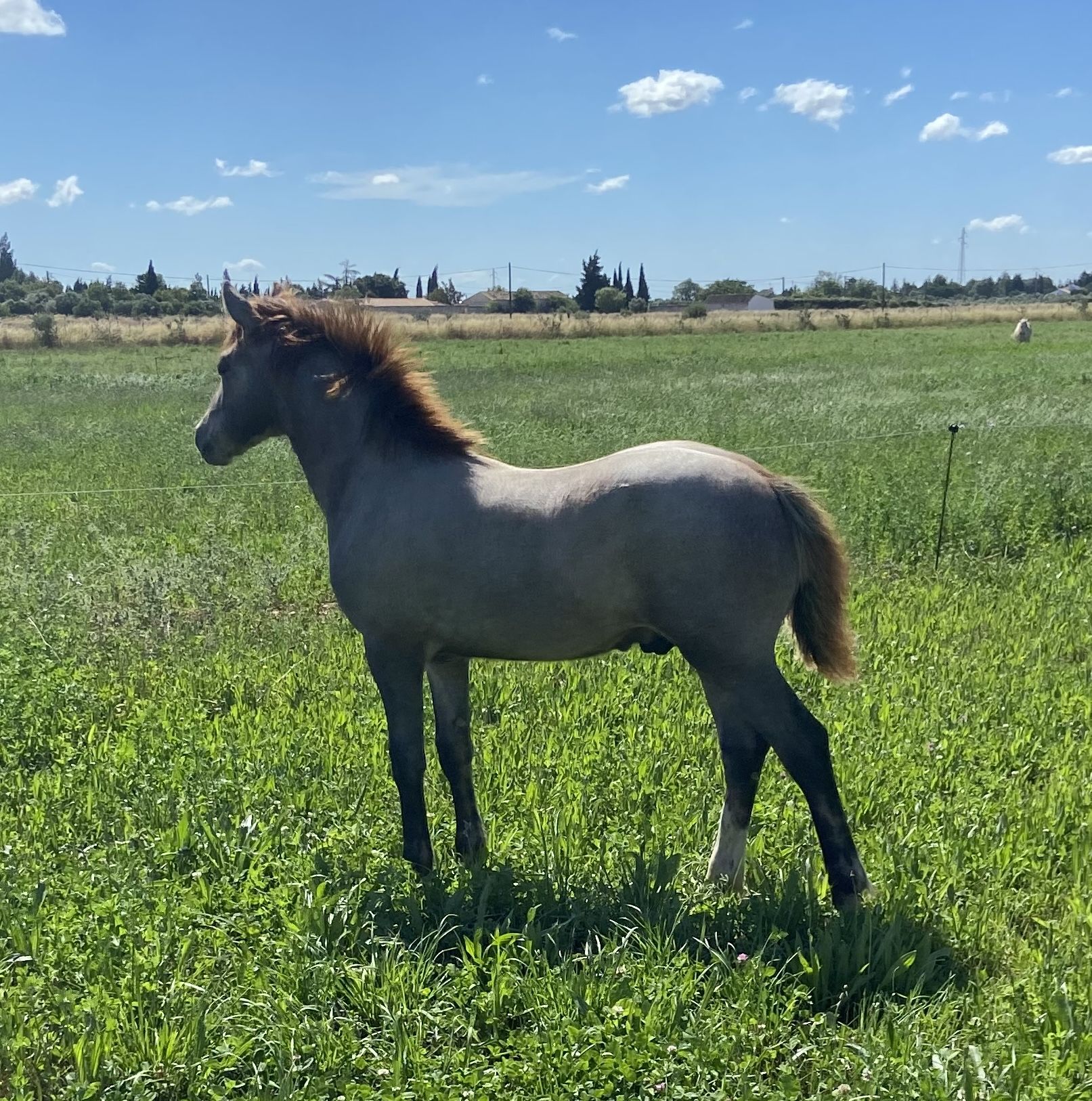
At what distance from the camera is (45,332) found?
4156 centimetres

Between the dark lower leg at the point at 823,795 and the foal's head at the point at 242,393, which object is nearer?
the dark lower leg at the point at 823,795

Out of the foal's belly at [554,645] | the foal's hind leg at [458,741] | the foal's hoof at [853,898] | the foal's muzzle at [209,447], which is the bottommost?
the foal's hoof at [853,898]

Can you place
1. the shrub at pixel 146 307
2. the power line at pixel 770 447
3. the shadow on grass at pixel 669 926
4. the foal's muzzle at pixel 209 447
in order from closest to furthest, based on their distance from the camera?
the shadow on grass at pixel 669 926 → the foal's muzzle at pixel 209 447 → the power line at pixel 770 447 → the shrub at pixel 146 307

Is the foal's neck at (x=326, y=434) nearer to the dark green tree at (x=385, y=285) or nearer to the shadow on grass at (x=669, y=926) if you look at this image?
the shadow on grass at (x=669, y=926)

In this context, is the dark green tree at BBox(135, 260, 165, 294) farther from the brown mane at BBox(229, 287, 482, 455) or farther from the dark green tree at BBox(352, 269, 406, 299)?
the brown mane at BBox(229, 287, 482, 455)

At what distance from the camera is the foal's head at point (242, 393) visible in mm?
4500

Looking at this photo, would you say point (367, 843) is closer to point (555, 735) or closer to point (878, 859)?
point (555, 735)

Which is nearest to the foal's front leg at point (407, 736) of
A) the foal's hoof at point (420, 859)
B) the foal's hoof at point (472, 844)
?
the foal's hoof at point (420, 859)

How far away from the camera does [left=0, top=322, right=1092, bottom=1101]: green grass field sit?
9.39ft

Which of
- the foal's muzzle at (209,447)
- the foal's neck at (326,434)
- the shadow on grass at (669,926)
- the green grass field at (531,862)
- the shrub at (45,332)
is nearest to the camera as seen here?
the green grass field at (531,862)

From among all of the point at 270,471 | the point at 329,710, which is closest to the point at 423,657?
the point at 329,710

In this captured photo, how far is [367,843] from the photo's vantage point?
4.25 meters

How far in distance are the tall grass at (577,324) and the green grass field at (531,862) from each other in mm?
31379

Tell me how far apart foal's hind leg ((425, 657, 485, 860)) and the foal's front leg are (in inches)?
7.8
